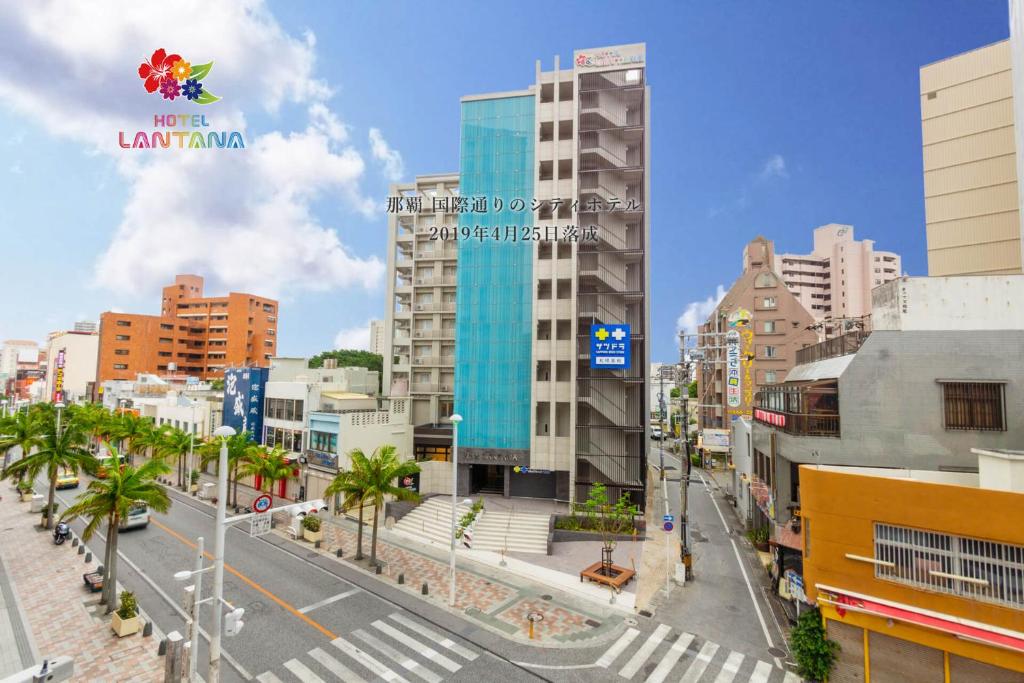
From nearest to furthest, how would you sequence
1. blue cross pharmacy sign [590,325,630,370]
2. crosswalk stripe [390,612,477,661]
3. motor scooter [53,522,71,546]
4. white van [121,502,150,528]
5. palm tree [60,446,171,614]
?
crosswalk stripe [390,612,477,661] → palm tree [60,446,171,614] → motor scooter [53,522,71,546] → white van [121,502,150,528] → blue cross pharmacy sign [590,325,630,370]

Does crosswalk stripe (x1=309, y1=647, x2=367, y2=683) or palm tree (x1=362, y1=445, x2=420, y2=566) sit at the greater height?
palm tree (x1=362, y1=445, x2=420, y2=566)

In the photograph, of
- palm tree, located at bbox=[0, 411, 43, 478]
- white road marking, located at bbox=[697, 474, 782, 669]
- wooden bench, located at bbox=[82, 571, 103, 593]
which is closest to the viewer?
white road marking, located at bbox=[697, 474, 782, 669]

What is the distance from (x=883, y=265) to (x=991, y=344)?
103m

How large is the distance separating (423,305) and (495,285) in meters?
14.7

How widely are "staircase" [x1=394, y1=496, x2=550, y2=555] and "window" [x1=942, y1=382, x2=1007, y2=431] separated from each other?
66.5ft

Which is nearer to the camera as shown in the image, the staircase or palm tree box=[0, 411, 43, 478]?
the staircase

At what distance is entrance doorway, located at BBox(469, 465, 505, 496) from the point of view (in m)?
37.2

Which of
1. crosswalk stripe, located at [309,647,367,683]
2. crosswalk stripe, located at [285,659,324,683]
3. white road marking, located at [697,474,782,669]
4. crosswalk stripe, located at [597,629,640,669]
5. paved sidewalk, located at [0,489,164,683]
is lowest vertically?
white road marking, located at [697,474,782,669]

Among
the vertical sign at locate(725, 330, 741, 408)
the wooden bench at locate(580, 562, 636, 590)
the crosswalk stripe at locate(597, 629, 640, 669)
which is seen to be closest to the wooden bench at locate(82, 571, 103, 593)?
the crosswalk stripe at locate(597, 629, 640, 669)

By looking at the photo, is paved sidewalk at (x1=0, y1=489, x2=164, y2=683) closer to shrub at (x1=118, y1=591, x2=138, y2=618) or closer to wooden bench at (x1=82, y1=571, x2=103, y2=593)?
wooden bench at (x1=82, y1=571, x2=103, y2=593)

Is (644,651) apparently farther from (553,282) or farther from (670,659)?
(553,282)

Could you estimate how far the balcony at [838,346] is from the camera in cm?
1959

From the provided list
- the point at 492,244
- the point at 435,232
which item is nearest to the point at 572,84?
the point at 492,244

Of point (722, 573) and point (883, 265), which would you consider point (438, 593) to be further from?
point (883, 265)
